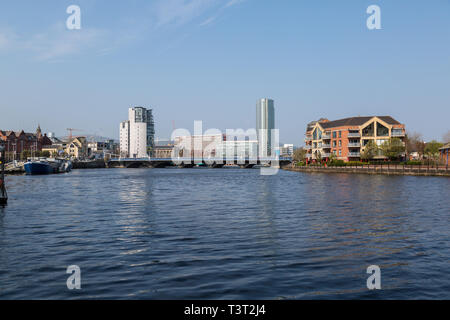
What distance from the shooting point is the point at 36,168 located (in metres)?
129

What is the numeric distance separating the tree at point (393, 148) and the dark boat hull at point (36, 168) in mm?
107622

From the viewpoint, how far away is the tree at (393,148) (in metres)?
124

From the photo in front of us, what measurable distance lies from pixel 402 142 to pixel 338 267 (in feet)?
409

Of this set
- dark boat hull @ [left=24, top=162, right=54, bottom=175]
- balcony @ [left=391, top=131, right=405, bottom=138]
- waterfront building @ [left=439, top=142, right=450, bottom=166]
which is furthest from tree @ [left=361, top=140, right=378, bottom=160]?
dark boat hull @ [left=24, top=162, right=54, bottom=175]

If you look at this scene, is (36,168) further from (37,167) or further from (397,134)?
(397,134)

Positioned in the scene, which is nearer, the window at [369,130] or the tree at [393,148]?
the tree at [393,148]

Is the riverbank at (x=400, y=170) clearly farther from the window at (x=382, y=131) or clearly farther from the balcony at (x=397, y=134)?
the balcony at (x=397, y=134)

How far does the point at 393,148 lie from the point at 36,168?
363 feet

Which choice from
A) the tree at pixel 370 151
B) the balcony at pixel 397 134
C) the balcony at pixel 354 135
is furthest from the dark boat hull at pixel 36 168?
the balcony at pixel 397 134

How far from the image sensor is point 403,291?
13055 mm
